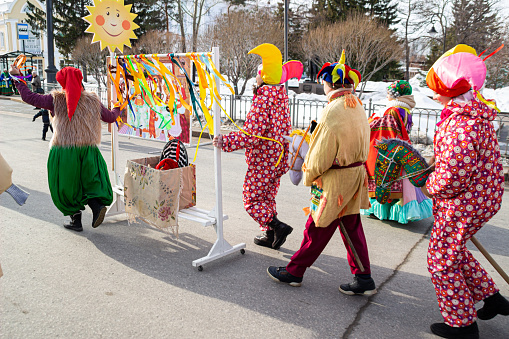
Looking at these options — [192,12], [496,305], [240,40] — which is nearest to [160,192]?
[496,305]

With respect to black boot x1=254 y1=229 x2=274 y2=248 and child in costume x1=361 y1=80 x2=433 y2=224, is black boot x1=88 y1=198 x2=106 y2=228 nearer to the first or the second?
black boot x1=254 y1=229 x2=274 y2=248

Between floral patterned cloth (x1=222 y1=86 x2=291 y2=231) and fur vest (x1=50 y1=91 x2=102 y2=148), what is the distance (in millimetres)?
1638

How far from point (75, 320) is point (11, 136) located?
10060mm

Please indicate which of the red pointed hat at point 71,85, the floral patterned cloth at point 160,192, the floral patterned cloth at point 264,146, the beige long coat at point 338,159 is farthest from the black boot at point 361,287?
the red pointed hat at point 71,85

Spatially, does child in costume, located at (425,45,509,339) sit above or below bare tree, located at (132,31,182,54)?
below

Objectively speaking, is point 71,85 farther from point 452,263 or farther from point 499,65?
point 499,65

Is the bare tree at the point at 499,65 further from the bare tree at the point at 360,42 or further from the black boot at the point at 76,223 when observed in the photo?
the black boot at the point at 76,223

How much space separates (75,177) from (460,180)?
371 cm

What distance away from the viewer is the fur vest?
15.1ft

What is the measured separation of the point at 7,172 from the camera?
256cm

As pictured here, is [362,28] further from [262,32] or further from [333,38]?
[262,32]

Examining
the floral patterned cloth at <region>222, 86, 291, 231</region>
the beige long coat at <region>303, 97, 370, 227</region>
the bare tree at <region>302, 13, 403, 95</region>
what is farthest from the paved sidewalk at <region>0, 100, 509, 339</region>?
the bare tree at <region>302, 13, 403, 95</region>

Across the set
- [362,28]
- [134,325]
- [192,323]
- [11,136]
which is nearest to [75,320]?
[134,325]

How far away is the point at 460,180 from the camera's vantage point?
2.67 m
